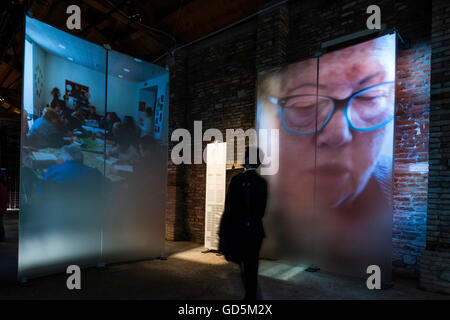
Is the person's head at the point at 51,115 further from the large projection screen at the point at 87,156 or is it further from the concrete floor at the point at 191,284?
the concrete floor at the point at 191,284

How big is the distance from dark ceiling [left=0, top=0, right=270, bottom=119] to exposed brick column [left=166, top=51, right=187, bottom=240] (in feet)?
2.63

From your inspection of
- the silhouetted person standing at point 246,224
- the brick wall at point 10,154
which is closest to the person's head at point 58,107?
the silhouetted person standing at point 246,224

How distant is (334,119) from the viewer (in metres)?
5.10

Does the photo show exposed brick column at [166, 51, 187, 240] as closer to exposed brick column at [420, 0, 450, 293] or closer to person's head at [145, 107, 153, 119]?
person's head at [145, 107, 153, 119]

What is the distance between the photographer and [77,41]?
4.93 metres

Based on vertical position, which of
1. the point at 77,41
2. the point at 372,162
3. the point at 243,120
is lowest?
the point at 372,162

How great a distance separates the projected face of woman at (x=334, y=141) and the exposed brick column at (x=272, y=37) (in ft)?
2.39

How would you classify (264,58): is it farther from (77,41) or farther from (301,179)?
(77,41)

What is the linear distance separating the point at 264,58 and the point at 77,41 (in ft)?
12.1

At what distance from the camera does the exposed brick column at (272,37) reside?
20.4ft

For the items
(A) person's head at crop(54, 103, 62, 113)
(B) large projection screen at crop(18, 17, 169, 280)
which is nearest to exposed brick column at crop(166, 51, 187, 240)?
(B) large projection screen at crop(18, 17, 169, 280)

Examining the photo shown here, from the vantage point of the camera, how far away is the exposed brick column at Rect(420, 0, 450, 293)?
13.6ft
